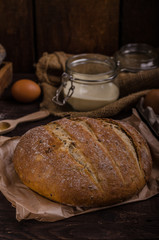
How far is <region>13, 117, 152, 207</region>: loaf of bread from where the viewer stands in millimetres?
1092

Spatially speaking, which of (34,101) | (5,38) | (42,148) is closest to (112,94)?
(34,101)

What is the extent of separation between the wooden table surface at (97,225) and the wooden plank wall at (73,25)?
143 centimetres

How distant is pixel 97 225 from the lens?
41.4 inches

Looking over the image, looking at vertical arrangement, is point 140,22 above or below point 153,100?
above

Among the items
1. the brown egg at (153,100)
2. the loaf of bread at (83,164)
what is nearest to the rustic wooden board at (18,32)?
the brown egg at (153,100)

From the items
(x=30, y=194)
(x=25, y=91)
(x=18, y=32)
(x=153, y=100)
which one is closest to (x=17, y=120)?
(x=25, y=91)

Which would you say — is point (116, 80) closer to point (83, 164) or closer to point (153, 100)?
point (153, 100)

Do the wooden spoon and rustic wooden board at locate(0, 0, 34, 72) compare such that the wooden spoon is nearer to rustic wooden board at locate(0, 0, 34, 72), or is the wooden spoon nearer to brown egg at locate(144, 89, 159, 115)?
brown egg at locate(144, 89, 159, 115)

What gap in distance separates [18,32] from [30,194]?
4.78ft

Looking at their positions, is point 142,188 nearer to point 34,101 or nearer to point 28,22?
point 34,101

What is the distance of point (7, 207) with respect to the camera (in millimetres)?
1135

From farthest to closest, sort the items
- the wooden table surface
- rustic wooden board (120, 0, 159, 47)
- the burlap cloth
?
rustic wooden board (120, 0, 159, 47)
the burlap cloth
the wooden table surface

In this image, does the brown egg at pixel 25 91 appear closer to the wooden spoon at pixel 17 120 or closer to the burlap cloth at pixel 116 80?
the burlap cloth at pixel 116 80

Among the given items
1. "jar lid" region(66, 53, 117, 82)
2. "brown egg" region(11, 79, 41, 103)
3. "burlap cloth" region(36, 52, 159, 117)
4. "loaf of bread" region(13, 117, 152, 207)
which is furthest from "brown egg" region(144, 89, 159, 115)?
"brown egg" region(11, 79, 41, 103)
